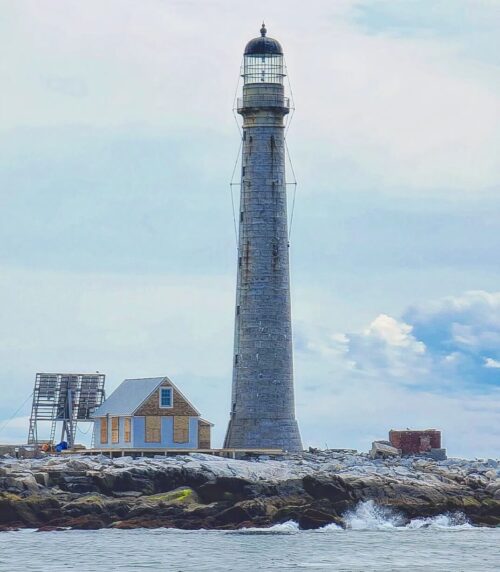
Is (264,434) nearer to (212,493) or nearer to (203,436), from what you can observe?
(203,436)

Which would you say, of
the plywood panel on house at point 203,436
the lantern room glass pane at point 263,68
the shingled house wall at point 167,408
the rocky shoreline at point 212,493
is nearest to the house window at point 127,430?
the shingled house wall at point 167,408

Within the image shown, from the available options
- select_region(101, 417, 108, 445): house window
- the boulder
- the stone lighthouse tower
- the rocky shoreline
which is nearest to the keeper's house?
select_region(101, 417, 108, 445): house window

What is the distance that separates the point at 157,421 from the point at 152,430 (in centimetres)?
34

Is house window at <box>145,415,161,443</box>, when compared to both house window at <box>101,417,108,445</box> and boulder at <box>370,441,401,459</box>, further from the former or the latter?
boulder at <box>370,441,401,459</box>

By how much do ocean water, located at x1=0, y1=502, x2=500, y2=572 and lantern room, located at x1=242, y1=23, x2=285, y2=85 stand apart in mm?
17922

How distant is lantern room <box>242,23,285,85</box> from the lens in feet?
193

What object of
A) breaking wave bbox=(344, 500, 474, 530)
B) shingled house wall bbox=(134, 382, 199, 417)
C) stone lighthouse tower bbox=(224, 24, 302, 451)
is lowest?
breaking wave bbox=(344, 500, 474, 530)

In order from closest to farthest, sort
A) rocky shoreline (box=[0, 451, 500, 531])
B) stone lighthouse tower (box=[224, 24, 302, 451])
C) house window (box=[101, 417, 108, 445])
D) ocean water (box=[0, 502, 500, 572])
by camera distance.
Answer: ocean water (box=[0, 502, 500, 572])
rocky shoreline (box=[0, 451, 500, 531])
stone lighthouse tower (box=[224, 24, 302, 451])
house window (box=[101, 417, 108, 445])

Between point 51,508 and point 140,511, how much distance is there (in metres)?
2.38

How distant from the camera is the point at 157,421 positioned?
56.3m

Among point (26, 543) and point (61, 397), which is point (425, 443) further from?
point (26, 543)

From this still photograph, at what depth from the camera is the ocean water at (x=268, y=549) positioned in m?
39.8

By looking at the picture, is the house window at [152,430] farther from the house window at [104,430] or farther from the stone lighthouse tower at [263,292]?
the stone lighthouse tower at [263,292]

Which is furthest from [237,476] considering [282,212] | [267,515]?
[282,212]
